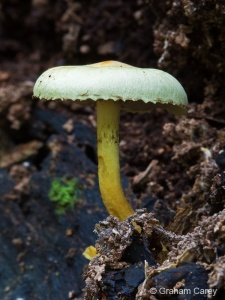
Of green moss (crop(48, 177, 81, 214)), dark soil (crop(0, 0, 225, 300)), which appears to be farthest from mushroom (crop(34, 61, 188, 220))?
green moss (crop(48, 177, 81, 214))

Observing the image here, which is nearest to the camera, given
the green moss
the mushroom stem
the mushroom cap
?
the mushroom cap

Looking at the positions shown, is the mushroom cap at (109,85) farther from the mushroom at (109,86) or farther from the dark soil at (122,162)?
the dark soil at (122,162)

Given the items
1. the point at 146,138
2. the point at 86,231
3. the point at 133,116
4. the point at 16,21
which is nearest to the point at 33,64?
the point at 16,21

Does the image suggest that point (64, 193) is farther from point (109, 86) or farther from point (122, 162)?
point (109, 86)

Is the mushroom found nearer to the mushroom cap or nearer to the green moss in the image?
the mushroom cap

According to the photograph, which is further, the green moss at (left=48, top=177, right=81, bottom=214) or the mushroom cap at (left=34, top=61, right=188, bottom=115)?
the green moss at (left=48, top=177, right=81, bottom=214)

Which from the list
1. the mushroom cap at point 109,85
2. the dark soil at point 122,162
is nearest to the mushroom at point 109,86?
the mushroom cap at point 109,85
